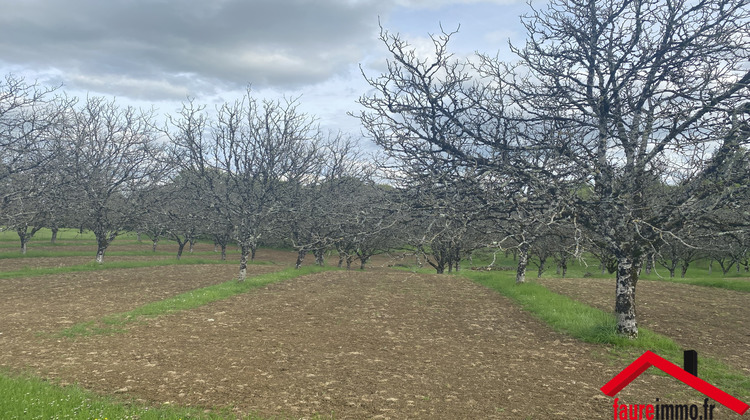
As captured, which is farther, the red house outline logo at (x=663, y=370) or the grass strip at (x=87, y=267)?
the grass strip at (x=87, y=267)

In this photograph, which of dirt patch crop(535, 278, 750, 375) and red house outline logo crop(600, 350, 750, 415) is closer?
red house outline logo crop(600, 350, 750, 415)

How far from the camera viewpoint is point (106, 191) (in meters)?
25.0

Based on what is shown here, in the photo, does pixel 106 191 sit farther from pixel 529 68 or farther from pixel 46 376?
pixel 529 68

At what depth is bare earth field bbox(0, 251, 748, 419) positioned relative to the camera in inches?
268

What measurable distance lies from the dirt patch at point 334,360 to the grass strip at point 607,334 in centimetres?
53

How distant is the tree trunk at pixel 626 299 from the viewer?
405 inches

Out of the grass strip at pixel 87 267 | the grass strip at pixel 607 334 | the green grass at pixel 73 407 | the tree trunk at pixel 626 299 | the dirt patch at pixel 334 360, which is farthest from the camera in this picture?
the grass strip at pixel 87 267

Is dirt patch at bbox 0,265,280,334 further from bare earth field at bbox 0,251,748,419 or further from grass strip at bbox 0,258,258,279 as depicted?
grass strip at bbox 0,258,258,279

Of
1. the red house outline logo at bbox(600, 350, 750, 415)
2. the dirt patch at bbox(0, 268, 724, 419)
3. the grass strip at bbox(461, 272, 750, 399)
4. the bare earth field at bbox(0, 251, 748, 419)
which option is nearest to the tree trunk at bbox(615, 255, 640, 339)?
the grass strip at bbox(461, 272, 750, 399)

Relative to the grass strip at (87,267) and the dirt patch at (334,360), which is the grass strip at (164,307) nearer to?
the dirt patch at (334,360)

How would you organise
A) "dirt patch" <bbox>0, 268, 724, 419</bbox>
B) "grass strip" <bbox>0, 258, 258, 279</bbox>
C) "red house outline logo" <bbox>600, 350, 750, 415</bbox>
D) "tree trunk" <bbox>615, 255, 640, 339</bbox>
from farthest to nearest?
"grass strip" <bbox>0, 258, 258, 279</bbox> < "tree trunk" <bbox>615, 255, 640, 339</bbox> < "dirt patch" <bbox>0, 268, 724, 419</bbox> < "red house outline logo" <bbox>600, 350, 750, 415</bbox>

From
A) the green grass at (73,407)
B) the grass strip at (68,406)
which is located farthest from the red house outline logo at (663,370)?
the grass strip at (68,406)

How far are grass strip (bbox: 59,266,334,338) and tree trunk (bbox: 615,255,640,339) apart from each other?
12922 millimetres

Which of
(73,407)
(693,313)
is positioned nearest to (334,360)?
(73,407)
